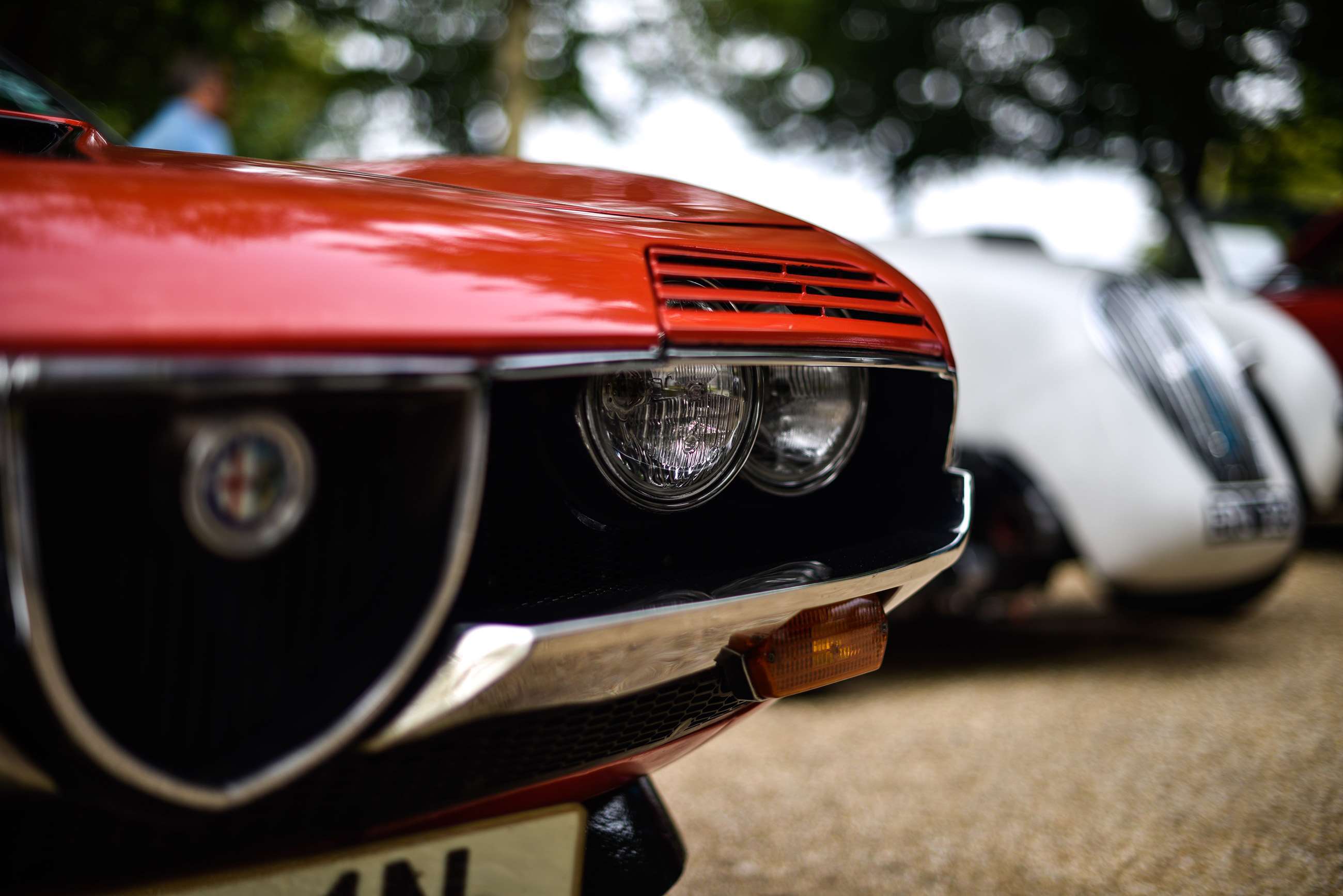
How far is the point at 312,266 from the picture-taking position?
78 centimetres

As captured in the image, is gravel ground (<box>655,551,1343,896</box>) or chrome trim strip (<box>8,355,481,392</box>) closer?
chrome trim strip (<box>8,355,481,392</box>)

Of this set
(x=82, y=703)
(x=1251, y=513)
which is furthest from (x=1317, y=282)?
(x=82, y=703)

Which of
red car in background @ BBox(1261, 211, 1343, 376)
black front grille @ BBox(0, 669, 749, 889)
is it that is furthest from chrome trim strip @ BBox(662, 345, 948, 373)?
red car in background @ BBox(1261, 211, 1343, 376)

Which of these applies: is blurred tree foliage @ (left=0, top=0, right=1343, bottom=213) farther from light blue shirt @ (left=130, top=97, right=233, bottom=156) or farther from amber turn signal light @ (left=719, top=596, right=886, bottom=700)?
amber turn signal light @ (left=719, top=596, right=886, bottom=700)

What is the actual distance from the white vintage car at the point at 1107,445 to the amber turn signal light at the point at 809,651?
1.65 m

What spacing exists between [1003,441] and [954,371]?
1.58 metres

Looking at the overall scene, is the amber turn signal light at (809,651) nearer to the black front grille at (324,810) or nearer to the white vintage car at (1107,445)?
the black front grille at (324,810)

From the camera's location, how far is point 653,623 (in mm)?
905

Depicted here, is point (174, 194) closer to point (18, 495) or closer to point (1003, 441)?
point (18, 495)

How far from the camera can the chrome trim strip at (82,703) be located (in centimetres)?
63

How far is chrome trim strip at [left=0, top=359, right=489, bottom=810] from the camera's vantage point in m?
0.63

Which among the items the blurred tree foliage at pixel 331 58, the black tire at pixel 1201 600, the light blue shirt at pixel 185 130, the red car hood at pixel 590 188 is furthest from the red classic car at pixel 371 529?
the blurred tree foliage at pixel 331 58

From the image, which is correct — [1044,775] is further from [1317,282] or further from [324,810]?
[1317,282]

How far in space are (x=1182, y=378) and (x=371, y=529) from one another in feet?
8.10
